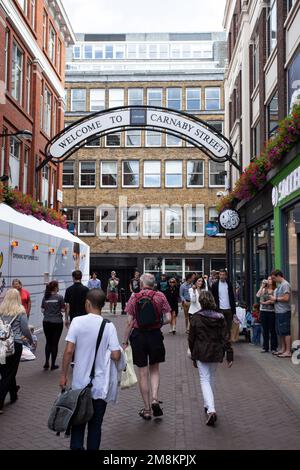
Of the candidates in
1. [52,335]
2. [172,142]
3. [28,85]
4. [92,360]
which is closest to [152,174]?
[172,142]

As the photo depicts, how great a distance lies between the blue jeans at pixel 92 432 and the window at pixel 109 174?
3702 centimetres

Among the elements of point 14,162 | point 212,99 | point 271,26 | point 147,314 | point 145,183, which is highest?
point 212,99

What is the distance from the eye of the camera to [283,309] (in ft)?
39.5

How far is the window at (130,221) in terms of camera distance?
4075cm

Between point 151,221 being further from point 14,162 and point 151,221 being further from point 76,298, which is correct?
point 76,298

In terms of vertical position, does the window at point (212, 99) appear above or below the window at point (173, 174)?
above

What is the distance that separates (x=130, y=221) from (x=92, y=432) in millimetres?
36170

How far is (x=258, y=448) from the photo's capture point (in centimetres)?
577

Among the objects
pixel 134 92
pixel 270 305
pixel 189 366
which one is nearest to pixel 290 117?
pixel 270 305

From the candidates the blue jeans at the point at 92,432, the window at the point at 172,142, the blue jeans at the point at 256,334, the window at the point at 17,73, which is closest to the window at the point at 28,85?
the window at the point at 17,73

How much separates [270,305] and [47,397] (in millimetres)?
6015

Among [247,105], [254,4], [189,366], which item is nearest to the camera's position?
[189,366]

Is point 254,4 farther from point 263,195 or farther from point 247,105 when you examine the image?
point 263,195

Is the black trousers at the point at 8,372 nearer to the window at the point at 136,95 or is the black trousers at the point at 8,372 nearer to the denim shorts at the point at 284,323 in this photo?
the denim shorts at the point at 284,323
